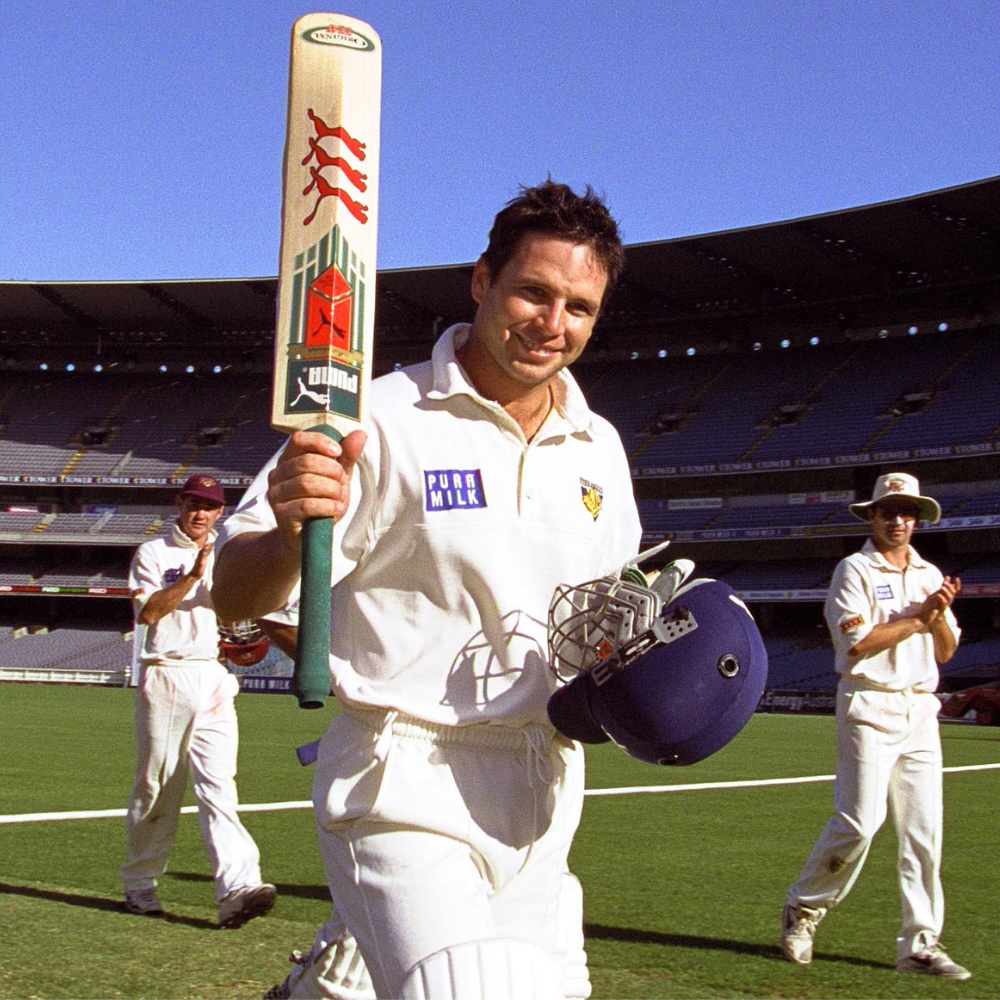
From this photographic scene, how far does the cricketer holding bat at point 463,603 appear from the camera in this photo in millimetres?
2486

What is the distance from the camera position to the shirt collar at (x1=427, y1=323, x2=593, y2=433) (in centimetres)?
291

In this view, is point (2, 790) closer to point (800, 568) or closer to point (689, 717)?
point (689, 717)

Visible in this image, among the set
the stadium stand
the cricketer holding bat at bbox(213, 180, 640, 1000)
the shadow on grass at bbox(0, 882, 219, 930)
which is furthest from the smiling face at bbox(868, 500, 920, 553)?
the stadium stand

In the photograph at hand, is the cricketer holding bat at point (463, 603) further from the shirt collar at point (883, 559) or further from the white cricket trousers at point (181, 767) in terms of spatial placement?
the white cricket trousers at point (181, 767)

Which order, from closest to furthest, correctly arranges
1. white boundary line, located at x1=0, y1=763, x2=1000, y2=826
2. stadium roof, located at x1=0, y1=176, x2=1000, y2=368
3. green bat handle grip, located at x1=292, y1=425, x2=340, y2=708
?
green bat handle grip, located at x1=292, y1=425, x2=340, y2=708 < white boundary line, located at x1=0, y1=763, x2=1000, y2=826 < stadium roof, located at x1=0, y1=176, x2=1000, y2=368

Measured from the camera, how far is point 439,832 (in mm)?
2582

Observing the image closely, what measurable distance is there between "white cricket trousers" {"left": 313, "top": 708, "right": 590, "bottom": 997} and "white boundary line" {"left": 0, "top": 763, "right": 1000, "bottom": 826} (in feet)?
24.1

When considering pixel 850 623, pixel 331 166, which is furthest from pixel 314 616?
pixel 850 623

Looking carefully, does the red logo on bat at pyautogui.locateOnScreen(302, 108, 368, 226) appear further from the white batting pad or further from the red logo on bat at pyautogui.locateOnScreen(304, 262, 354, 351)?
the white batting pad

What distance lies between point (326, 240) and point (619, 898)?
563 centimetres

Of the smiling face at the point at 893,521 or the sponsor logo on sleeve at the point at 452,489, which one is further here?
the smiling face at the point at 893,521

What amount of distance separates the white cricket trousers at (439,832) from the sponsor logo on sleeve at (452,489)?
44cm

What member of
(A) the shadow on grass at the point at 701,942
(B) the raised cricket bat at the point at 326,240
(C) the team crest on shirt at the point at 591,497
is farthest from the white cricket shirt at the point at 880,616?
(B) the raised cricket bat at the point at 326,240

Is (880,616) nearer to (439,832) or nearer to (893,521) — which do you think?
(893,521)
